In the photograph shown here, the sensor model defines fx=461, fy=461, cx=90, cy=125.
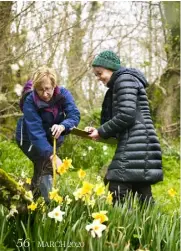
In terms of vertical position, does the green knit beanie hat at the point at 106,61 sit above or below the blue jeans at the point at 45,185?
above

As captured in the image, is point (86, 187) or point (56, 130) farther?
point (56, 130)

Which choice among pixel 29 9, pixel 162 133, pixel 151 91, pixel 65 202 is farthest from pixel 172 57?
pixel 65 202

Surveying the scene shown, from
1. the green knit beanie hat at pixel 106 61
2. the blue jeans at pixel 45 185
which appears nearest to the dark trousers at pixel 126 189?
the blue jeans at pixel 45 185

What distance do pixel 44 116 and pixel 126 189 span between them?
Result: 2.76 ft

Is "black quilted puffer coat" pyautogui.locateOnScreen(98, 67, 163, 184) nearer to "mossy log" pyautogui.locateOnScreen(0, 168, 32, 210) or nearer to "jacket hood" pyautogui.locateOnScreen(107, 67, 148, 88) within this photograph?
"jacket hood" pyautogui.locateOnScreen(107, 67, 148, 88)

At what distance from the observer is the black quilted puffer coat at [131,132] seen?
3.20 m

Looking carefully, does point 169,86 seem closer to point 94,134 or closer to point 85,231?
point 94,134

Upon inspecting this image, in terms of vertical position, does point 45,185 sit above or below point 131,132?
below

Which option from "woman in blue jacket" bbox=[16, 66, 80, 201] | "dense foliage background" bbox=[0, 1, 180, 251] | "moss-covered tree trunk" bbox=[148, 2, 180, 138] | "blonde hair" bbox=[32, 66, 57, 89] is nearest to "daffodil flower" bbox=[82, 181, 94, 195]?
"dense foliage background" bbox=[0, 1, 180, 251]

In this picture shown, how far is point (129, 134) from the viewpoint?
326 centimetres

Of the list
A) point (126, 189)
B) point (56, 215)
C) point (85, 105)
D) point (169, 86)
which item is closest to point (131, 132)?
point (126, 189)

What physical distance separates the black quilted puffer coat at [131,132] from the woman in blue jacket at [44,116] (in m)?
0.38

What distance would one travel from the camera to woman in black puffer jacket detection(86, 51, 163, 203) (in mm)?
3199

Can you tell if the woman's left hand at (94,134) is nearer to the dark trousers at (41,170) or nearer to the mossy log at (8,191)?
the dark trousers at (41,170)
